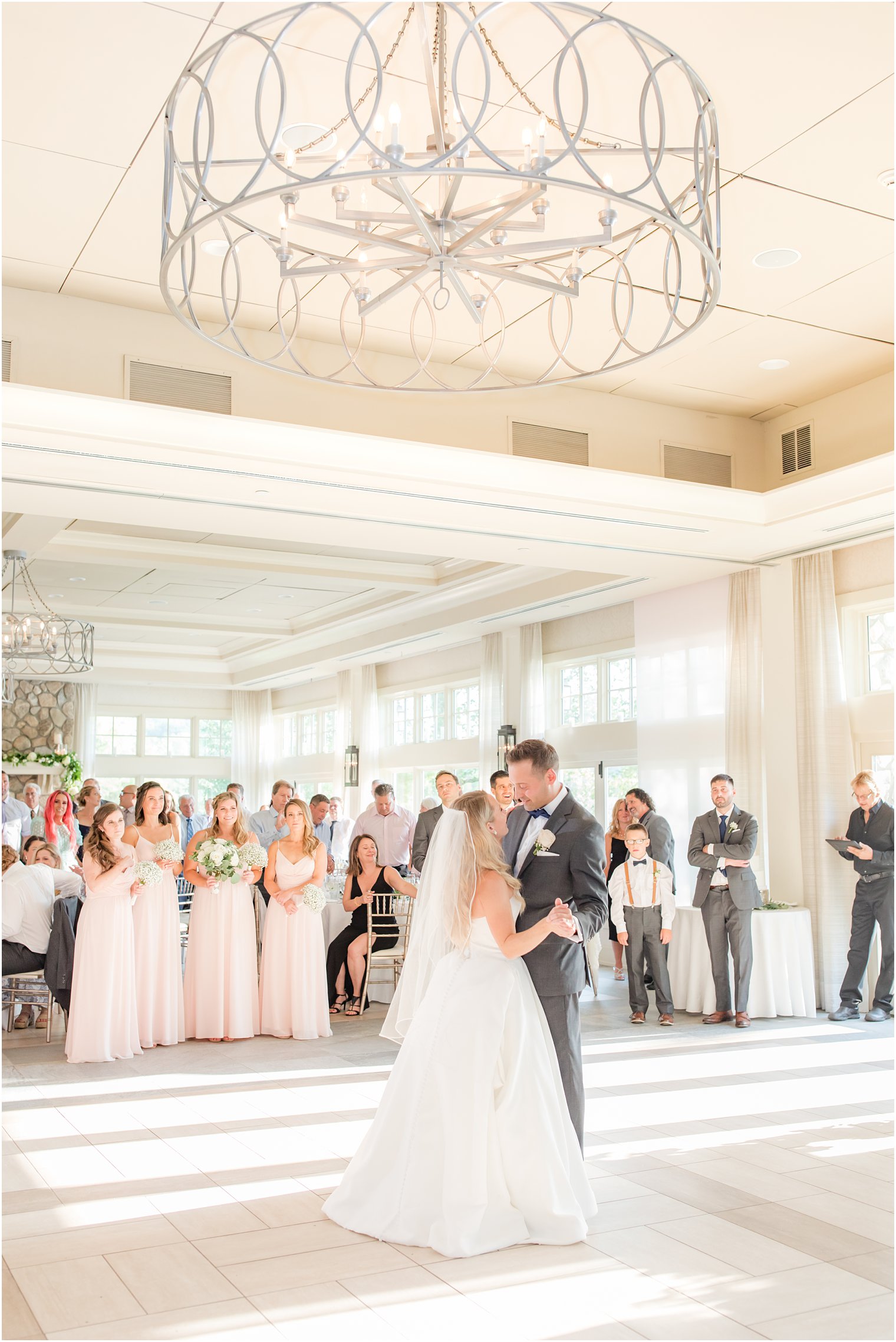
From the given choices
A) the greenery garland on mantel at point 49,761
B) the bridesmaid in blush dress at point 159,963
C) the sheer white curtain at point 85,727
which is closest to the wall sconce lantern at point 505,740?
the bridesmaid in blush dress at point 159,963

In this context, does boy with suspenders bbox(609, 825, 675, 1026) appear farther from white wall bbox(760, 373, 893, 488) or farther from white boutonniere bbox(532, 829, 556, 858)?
white boutonniere bbox(532, 829, 556, 858)

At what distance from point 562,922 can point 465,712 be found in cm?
1087

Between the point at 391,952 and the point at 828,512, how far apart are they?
462 centimetres

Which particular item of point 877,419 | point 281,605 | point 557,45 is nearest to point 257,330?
point 557,45

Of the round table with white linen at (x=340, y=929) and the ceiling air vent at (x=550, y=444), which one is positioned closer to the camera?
the ceiling air vent at (x=550, y=444)

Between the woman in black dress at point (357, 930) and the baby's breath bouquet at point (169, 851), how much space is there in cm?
158

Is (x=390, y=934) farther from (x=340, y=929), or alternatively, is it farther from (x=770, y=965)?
(x=770, y=965)

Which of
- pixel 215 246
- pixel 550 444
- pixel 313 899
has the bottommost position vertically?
pixel 313 899

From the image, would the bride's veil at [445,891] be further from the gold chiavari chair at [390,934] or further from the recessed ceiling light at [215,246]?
the gold chiavari chair at [390,934]

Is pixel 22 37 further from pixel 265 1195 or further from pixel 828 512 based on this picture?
pixel 828 512

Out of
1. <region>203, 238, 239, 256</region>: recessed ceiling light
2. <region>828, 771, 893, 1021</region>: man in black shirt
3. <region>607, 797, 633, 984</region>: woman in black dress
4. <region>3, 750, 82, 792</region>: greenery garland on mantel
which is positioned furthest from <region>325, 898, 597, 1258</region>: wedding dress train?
<region>3, 750, 82, 792</region>: greenery garland on mantel

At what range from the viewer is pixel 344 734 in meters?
17.5

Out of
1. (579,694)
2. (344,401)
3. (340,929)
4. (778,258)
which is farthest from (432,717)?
(778,258)

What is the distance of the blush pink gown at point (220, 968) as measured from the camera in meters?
7.77
